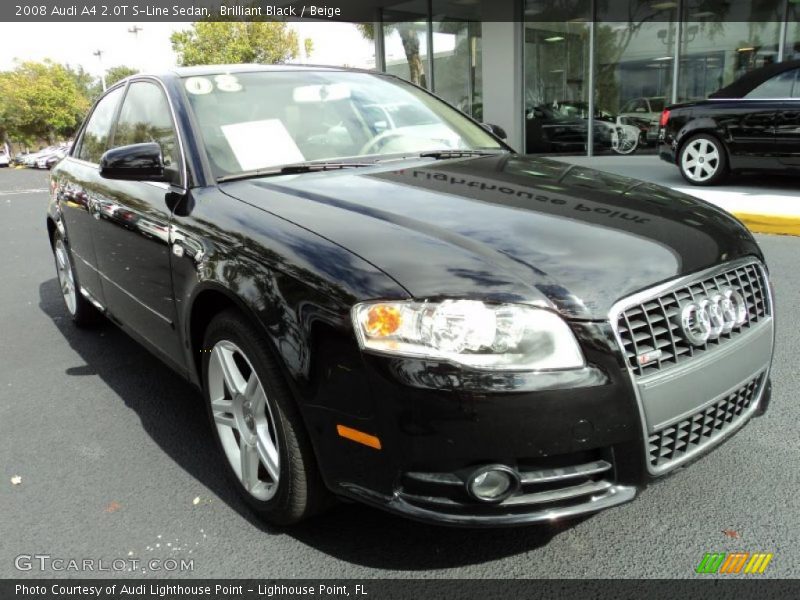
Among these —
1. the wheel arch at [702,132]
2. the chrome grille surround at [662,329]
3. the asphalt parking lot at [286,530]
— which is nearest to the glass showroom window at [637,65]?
the wheel arch at [702,132]

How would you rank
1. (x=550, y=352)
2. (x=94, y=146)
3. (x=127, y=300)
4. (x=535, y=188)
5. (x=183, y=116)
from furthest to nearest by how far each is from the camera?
(x=94, y=146) → (x=127, y=300) → (x=183, y=116) → (x=535, y=188) → (x=550, y=352)

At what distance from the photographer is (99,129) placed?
14.4 feet

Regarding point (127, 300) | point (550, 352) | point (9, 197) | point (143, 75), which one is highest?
point (143, 75)

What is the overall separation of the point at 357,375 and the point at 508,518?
1.90ft

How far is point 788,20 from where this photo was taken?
1190 cm

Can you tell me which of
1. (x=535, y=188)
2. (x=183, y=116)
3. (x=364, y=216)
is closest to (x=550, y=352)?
(x=364, y=216)

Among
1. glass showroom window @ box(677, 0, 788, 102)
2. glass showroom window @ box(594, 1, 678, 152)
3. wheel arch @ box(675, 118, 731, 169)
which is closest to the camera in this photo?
wheel arch @ box(675, 118, 731, 169)

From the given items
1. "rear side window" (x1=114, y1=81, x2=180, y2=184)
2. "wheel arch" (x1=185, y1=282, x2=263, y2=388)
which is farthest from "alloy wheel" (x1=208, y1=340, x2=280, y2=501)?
"rear side window" (x1=114, y1=81, x2=180, y2=184)

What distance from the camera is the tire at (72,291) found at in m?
4.77

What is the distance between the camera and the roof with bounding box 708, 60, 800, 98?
8516mm

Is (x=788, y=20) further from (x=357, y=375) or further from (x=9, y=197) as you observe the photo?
(x=9, y=197)

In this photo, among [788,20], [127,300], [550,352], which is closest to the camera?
[550,352]

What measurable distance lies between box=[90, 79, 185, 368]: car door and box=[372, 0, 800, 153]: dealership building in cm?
1202

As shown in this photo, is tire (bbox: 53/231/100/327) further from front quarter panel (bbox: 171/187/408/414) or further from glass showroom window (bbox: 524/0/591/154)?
glass showroom window (bbox: 524/0/591/154)
